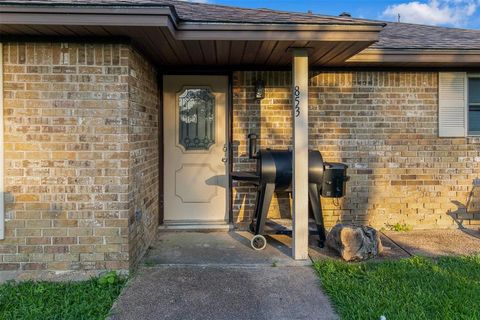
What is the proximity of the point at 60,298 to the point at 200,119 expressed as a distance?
3155 millimetres

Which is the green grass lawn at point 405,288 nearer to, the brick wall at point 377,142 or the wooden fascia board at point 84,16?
the brick wall at point 377,142

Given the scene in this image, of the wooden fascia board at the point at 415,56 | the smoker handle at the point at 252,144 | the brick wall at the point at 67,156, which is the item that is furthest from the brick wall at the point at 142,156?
the wooden fascia board at the point at 415,56

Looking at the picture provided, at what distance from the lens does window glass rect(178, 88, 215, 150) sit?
229 inches

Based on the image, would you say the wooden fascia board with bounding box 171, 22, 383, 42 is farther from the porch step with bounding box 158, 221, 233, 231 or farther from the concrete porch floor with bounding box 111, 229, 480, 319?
the porch step with bounding box 158, 221, 233, 231

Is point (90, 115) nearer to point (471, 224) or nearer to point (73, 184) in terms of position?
point (73, 184)

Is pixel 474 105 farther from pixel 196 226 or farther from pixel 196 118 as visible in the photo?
pixel 196 226

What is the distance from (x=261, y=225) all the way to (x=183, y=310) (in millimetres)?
1882

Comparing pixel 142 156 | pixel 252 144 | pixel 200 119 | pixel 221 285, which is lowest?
pixel 221 285

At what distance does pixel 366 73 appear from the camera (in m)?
5.70

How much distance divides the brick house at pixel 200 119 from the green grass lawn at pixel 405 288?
2.50 ft

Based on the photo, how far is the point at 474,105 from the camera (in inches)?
229

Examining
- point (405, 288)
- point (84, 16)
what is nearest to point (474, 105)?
point (405, 288)

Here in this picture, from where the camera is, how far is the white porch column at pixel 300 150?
171 inches

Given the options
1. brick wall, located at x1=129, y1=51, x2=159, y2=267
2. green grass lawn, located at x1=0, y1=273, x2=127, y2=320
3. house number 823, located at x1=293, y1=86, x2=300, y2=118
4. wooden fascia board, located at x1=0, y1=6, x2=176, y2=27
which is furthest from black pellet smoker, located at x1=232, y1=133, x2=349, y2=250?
wooden fascia board, located at x1=0, y1=6, x2=176, y2=27
